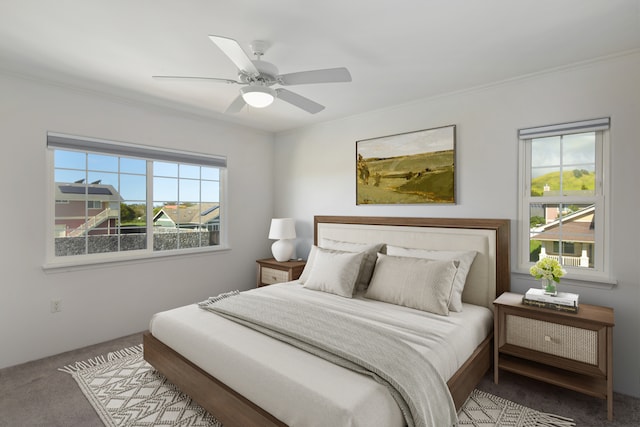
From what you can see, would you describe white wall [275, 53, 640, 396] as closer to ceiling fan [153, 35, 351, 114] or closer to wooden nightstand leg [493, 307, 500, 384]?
wooden nightstand leg [493, 307, 500, 384]

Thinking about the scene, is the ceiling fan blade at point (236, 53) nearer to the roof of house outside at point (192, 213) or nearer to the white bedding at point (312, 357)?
the white bedding at point (312, 357)

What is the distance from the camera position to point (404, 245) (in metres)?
3.38

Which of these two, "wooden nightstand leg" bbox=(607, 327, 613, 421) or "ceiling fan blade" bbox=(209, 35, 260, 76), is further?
"wooden nightstand leg" bbox=(607, 327, 613, 421)

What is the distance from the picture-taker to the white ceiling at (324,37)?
6.15 ft

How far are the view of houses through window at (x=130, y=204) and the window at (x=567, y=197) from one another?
350 centimetres

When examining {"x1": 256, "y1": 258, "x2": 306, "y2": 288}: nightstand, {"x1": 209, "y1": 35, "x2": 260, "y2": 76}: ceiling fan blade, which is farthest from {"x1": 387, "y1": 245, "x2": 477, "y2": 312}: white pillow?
{"x1": 209, "y1": 35, "x2": 260, "y2": 76}: ceiling fan blade

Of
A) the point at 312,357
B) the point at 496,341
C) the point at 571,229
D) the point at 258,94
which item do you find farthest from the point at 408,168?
the point at 312,357

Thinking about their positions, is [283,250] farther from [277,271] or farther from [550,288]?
[550,288]

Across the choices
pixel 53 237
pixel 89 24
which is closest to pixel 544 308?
pixel 89 24

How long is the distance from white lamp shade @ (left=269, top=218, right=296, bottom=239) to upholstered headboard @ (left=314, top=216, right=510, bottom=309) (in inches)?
35.9

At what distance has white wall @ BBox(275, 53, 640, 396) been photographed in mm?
2371

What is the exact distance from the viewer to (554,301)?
229 centimetres

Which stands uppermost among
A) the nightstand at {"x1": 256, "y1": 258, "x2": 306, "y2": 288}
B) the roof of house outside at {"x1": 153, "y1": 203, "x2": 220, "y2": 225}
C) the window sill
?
the roof of house outside at {"x1": 153, "y1": 203, "x2": 220, "y2": 225}

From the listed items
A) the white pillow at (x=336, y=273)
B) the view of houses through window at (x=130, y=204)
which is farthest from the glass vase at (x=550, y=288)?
the view of houses through window at (x=130, y=204)
